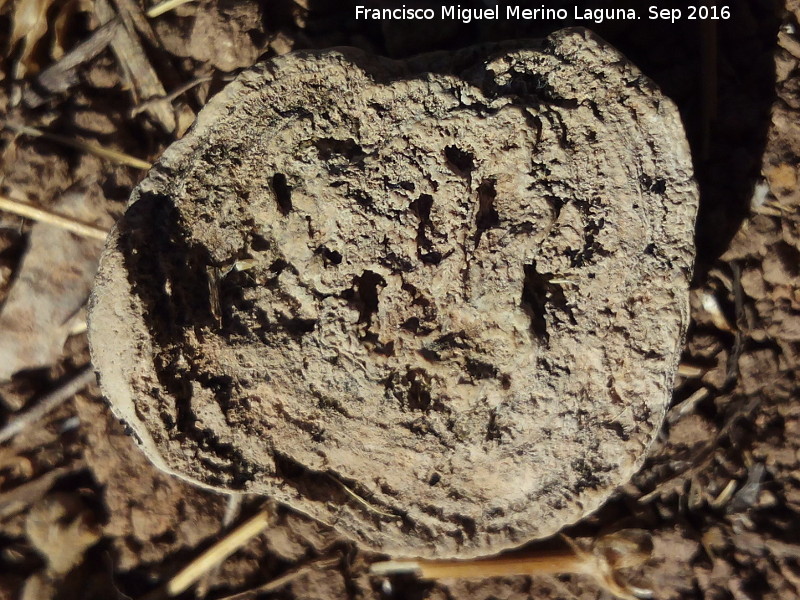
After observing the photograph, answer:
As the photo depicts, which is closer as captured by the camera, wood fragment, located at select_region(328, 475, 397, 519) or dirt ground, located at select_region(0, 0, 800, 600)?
wood fragment, located at select_region(328, 475, 397, 519)

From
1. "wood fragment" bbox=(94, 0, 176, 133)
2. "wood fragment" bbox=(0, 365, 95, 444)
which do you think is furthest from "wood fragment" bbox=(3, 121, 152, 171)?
"wood fragment" bbox=(0, 365, 95, 444)

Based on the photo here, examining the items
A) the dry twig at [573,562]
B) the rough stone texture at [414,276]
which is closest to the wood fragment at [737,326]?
the dry twig at [573,562]

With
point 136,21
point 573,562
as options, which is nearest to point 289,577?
point 573,562

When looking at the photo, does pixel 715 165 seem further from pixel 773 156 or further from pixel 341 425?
pixel 341 425

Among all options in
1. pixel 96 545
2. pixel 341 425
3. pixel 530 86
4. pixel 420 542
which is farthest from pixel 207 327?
pixel 96 545

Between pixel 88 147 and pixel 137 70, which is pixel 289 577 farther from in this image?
pixel 137 70

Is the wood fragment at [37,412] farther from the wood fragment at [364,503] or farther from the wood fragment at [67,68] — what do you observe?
the wood fragment at [364,503]

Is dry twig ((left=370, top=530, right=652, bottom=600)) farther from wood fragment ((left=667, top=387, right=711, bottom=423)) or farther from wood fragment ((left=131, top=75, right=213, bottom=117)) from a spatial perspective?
wood fragment ((left=131, top=75, right=213, bottom=117))
